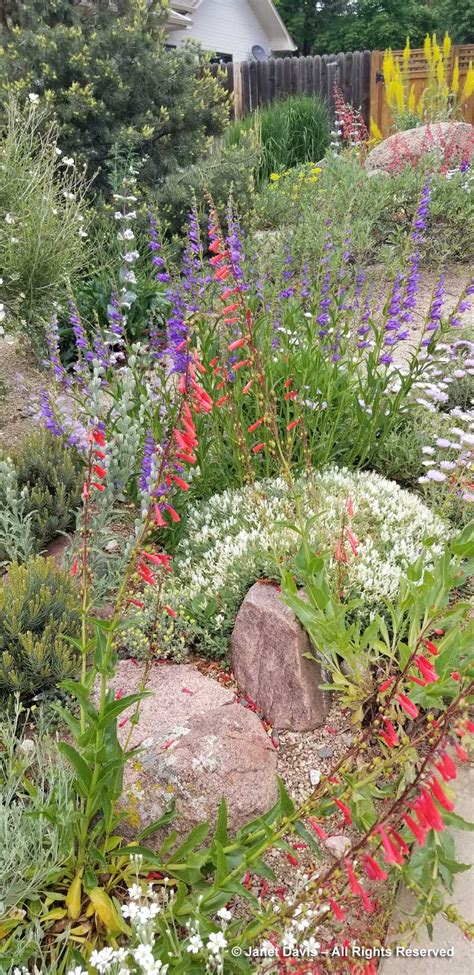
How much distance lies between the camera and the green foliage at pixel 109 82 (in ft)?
24.8

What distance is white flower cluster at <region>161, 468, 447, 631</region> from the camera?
2963mm

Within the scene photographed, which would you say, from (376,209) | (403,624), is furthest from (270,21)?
(403,624)

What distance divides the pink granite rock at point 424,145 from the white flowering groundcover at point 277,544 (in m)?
8.66

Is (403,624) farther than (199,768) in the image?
Yes

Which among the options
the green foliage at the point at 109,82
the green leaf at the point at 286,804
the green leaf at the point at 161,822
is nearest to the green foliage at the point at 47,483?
the green leaf at the point at 161,822

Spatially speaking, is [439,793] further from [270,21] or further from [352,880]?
[270,21]

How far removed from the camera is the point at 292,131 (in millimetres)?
13852

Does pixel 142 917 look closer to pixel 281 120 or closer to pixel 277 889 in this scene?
pixel 277 889

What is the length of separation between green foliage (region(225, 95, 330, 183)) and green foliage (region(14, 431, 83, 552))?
10.5 meters

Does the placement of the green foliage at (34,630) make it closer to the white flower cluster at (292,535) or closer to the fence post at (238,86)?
the white flower cluster at (292,535)

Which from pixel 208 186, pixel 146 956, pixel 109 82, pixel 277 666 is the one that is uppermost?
pixel 109 82

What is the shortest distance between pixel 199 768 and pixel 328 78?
65.0 ft

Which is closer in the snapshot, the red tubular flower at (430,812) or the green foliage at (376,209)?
the red tubular flower at (430,812)

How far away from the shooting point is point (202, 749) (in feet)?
7.64
